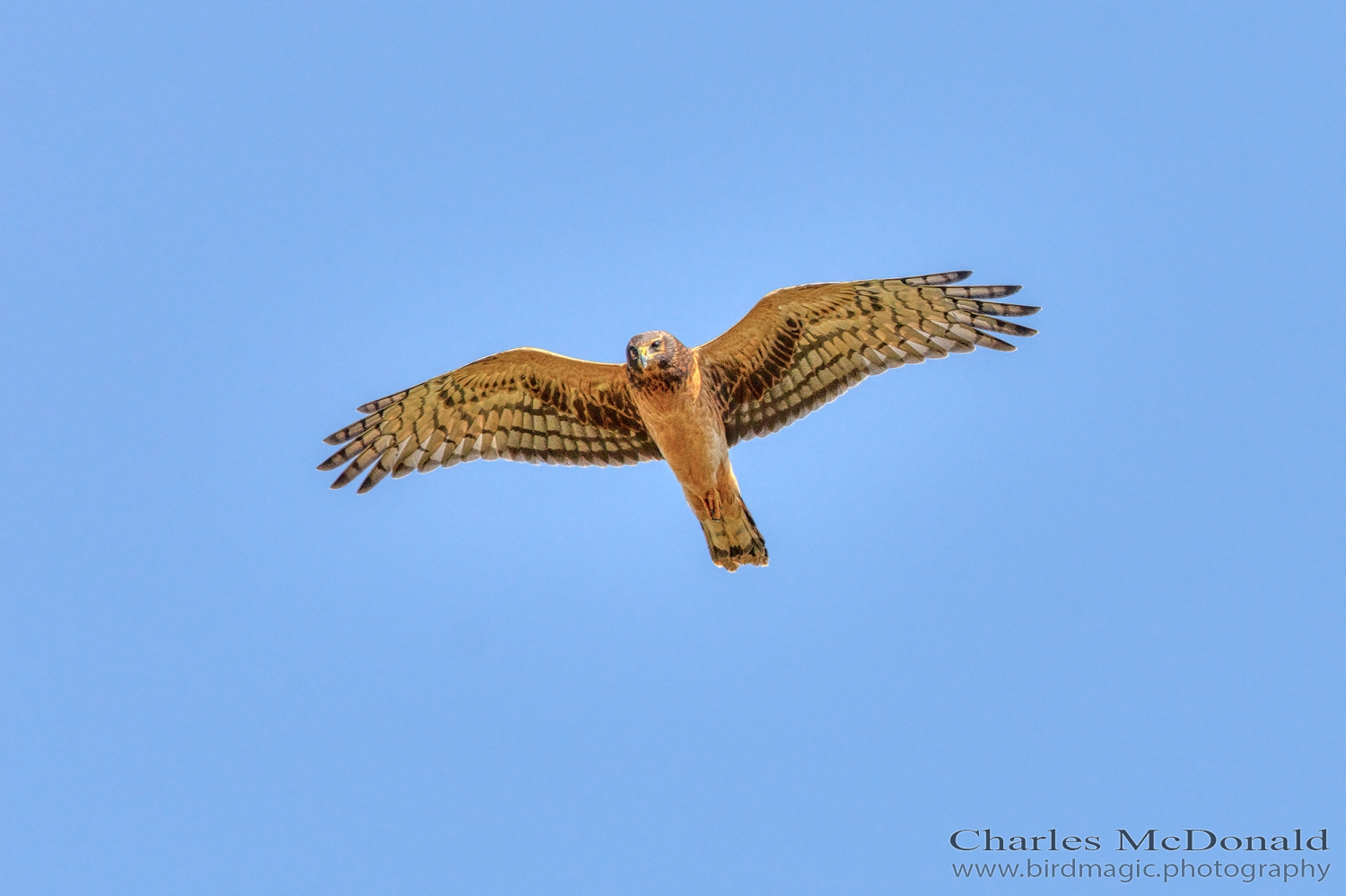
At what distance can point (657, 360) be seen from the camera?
421 inches

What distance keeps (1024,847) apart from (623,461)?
19.1ft

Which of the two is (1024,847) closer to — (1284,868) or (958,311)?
(1284,868)

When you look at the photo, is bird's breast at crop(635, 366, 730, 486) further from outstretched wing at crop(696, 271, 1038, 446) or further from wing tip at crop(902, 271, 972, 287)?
wing tip at crop(902, 271, 972, 287)

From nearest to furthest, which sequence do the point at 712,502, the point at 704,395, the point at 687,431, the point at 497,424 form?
the point at 687,431, the point at 704,395, the point at 712,502, the point at 497,424

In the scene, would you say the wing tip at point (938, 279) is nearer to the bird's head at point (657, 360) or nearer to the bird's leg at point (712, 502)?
the bird's head at point (657, 360)

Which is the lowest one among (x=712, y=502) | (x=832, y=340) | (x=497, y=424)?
(x=712, y=502)

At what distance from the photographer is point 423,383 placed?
482 inches

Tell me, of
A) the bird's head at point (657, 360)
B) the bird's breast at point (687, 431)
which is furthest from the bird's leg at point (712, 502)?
the bird's head at point (657, 360)

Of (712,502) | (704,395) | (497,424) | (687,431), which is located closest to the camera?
(687,431)

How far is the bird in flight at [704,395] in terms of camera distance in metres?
11.4

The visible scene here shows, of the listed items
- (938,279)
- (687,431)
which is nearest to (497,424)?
(687,431)

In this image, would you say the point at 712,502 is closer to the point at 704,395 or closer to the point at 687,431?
the point at 687,431

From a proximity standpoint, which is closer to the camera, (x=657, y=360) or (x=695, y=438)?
(x=657, y=360)

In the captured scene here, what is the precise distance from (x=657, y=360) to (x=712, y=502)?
5.76ft
